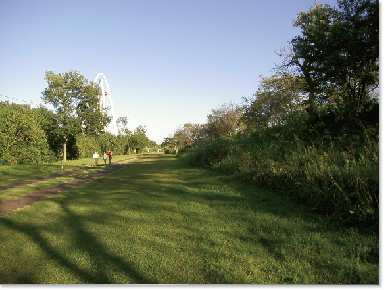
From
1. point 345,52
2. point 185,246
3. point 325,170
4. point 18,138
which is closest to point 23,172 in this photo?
point 18,138

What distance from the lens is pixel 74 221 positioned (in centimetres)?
584

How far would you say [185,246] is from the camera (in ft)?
13.8

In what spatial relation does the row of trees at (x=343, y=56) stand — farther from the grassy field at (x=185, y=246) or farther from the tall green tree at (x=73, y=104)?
the tall green tree at (x=73, y=104)

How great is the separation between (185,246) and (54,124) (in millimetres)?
28306

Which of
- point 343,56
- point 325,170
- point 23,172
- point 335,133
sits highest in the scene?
point 343,56

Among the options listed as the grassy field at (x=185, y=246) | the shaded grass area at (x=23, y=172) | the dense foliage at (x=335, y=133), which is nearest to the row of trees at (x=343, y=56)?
the dense foliage at (x=335, y=133)

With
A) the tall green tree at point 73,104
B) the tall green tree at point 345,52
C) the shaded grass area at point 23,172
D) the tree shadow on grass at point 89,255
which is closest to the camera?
the tree shadow on grass at point 89,255

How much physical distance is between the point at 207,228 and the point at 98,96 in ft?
102

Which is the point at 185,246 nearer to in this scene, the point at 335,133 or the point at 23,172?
the point at 335,133

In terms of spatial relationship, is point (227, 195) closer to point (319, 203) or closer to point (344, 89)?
point (319, 203)

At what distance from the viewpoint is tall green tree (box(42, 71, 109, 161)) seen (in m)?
28.4

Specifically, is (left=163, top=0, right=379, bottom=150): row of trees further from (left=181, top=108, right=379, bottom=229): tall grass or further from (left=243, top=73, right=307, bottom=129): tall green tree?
(left=243, top=73, right=307, bottom=129): tall green tree

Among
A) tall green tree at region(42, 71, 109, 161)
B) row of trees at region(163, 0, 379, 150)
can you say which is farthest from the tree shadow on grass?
tall green tree at region(42, 71, 109, 161)

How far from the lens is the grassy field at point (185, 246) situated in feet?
10.8
